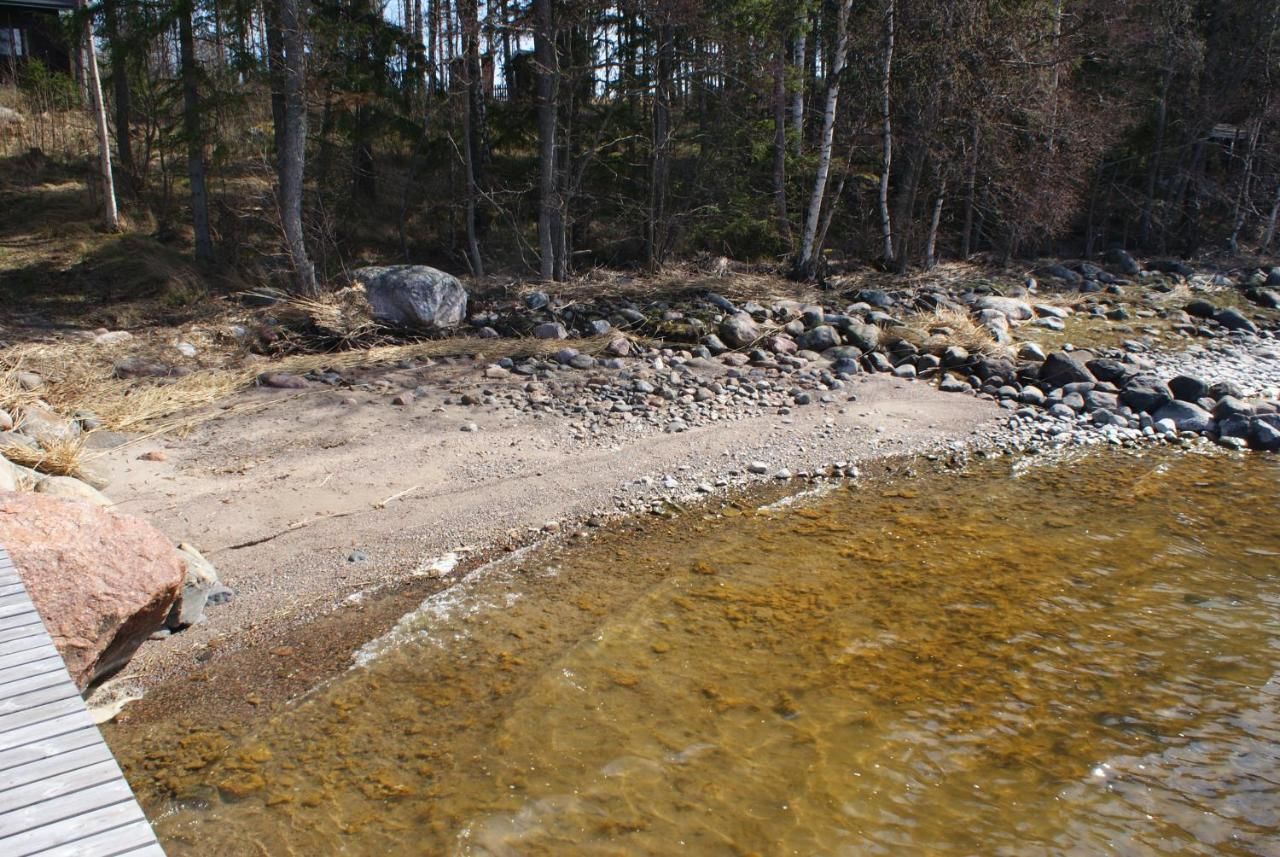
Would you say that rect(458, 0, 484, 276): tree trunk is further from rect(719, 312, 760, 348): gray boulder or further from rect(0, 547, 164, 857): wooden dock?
rect(0, 547, 164, 857): wooden dock

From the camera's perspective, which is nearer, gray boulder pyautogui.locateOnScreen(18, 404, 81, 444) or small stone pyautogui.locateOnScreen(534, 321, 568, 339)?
gray boulder pyautogui.locateOnScreen(18, 404, 81, 444)

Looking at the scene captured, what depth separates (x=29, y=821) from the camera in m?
2.36

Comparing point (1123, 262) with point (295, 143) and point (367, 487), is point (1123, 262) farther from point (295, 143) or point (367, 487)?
point (367, 487)

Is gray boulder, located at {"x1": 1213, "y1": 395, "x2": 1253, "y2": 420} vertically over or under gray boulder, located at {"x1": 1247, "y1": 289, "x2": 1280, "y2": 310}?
under

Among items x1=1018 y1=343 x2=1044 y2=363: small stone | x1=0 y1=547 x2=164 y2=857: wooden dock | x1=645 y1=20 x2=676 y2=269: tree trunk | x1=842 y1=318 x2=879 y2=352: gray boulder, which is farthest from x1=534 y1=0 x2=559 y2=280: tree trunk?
x1=0 y1=547 x2=164 y2=857: wooden dock

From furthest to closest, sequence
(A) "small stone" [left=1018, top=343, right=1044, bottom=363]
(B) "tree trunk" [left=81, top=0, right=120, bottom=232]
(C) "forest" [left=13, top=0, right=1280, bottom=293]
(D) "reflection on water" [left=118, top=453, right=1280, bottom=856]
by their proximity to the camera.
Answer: (B) "tree trunk" [left=81, top=0, right=120, bottom=232]
(C) "forest" [left=13, top=0, right=1280, bottom=293]
(A) "small stone" [left=1018, top=343, right=1044, bottom=363]
(D) "reflection on water" [left=118, top=453, right=1280, bottom=856]

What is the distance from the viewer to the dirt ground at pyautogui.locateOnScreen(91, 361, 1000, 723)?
16.9ft

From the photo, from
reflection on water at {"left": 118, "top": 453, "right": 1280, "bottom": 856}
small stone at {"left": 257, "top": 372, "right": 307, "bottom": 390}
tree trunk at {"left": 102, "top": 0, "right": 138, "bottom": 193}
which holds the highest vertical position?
tree trunk at {"left": 102, "top": 0, "right": 138, "bottom": 193}

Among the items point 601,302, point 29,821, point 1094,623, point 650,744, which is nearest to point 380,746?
point 650,744

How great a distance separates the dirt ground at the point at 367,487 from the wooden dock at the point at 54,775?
1.62 metres

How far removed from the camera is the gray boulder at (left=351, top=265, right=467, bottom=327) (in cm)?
1139

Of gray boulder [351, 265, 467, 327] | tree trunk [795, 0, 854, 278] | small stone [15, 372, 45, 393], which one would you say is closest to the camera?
small stone [15, 372, 45, 393]

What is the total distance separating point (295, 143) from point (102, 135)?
5787 mm

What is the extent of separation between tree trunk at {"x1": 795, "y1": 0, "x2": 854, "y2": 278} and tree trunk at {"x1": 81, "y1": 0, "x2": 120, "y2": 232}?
1263cm
